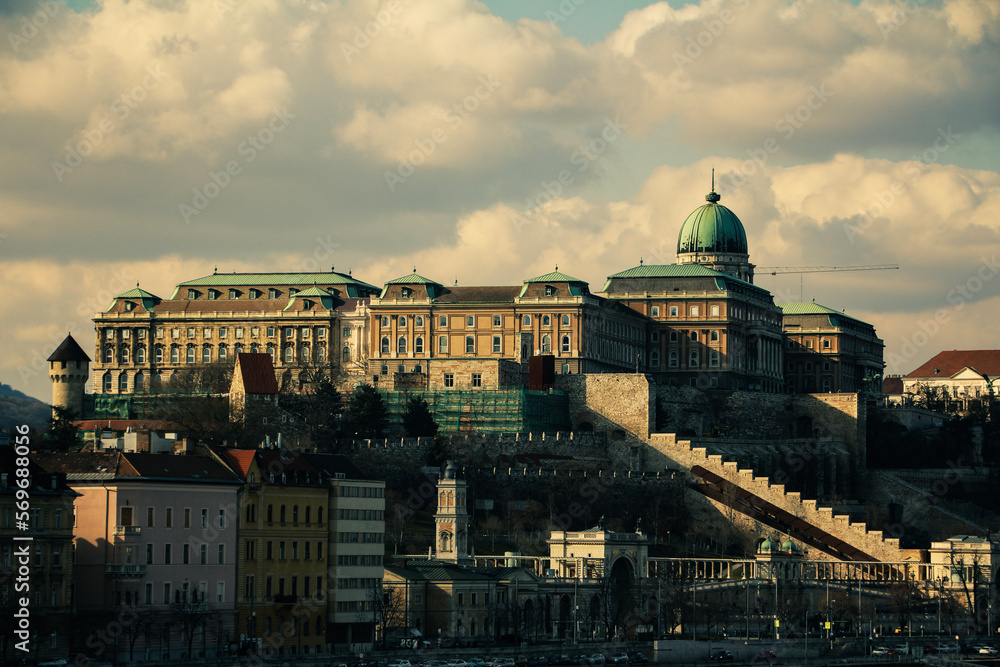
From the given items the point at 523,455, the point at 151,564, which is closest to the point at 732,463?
the point at 523,455

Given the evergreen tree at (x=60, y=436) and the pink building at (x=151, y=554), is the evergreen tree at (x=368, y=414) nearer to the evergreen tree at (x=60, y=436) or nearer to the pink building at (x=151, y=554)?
the evergreen tree at (x=60, y=436)

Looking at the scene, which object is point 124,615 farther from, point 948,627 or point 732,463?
point 732,463

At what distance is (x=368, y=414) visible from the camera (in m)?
189

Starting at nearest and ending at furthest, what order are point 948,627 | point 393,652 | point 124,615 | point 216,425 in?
point 124,615, point 393,652, point 948,627, point 216,425

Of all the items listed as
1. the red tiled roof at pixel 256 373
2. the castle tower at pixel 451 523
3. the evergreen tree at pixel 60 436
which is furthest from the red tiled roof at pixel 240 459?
the red tiled roof at pixel 256 373

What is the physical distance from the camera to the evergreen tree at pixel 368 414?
188625 mm

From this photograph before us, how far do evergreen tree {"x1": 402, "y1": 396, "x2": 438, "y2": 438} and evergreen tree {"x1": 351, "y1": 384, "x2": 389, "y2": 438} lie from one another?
2.05 m

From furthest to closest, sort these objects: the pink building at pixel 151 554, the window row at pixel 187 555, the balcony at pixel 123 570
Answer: the window row at pixel 187 555 → the balcony at pixel 123 570 → the pink building at pixel 151 554

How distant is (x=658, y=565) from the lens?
165 metres

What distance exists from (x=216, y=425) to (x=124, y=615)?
60.1 m

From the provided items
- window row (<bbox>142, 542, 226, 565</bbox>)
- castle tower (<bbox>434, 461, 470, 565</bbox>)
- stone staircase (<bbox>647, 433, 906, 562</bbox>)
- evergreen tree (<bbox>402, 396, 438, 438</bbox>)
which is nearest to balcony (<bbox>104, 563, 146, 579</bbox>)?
window row (<bbox>142, 542, 226, 565</bbox>)

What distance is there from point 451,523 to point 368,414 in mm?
37519

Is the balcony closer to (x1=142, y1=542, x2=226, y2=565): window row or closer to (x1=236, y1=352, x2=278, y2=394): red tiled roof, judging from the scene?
(x1=142, y1=542, x2=226, y2=565): window row

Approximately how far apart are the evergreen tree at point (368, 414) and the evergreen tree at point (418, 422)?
6.71ft
